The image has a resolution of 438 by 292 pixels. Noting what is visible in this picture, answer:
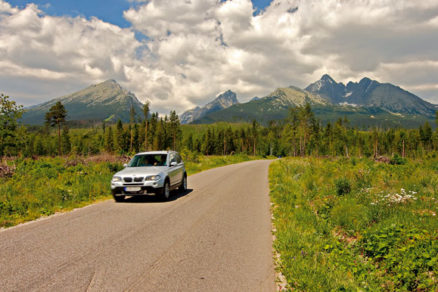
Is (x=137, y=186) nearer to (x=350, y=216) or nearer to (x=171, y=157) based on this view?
(x=171, y=157)

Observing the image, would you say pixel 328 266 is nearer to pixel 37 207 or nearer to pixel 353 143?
pixel 37 207

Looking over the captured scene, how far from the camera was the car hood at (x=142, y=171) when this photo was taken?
34.8 feet

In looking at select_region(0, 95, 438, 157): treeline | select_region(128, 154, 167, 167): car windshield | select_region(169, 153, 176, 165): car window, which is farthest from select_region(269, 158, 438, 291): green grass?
select_region(0, 95, 438, 157): treeline

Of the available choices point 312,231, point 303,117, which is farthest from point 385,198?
point 303,117

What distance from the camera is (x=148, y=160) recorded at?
1254cm

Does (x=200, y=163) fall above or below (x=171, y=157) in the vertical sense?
below

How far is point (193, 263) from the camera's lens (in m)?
4.79

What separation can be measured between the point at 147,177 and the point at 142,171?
55cm

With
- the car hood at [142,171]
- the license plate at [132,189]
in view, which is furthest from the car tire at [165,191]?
the license plate at [132,189]

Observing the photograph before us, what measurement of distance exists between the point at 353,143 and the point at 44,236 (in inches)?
5216

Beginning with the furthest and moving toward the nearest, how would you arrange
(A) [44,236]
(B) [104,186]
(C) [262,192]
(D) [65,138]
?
1. (D) [65,138]
2. (C) [262,192]
3. (B) [104,186]
4. (A) [44,236]

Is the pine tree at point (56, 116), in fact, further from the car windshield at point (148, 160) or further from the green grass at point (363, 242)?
the green grass at point (363, 242)

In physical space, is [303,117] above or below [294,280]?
above

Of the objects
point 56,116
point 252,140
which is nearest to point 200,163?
point 56,116
